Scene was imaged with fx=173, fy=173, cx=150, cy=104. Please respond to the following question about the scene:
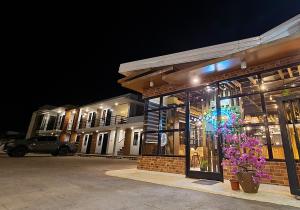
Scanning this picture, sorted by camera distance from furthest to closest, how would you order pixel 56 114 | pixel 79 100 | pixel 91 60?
pixel 79 100, pixel 56 114, pixel 91 60

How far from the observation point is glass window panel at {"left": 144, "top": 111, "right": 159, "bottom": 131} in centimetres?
775

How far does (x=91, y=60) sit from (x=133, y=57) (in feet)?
24.6

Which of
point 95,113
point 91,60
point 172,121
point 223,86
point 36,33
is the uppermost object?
point 91,60

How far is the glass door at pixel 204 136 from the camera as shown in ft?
17.7

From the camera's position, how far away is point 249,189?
3594 millimetres

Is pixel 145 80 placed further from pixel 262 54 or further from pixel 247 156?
pixel 247 156

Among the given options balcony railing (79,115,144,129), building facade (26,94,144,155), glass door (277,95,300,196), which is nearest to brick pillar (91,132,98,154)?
building facade (26,94,144,155)

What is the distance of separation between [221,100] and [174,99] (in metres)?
2.23

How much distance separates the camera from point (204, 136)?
20.9ft

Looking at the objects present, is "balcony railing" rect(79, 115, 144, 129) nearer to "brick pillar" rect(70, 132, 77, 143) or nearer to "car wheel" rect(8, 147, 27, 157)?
"brick pillar" rect(70, 132, 77, 143)

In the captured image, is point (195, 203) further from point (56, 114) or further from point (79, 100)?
point (79, 100)

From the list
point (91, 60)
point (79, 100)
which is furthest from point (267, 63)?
point (79, 100)

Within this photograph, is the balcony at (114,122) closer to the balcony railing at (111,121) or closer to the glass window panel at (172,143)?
the balcony railing at (111,121)

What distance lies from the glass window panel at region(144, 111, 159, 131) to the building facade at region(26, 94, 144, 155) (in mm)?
8632
